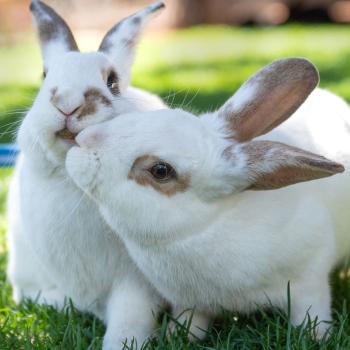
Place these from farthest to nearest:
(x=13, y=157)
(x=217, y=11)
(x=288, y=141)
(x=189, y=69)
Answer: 1. (x=217, y=11)
2. (x=189, y=69)
3. (x=13, y=157)
4. (x=288, y=141)

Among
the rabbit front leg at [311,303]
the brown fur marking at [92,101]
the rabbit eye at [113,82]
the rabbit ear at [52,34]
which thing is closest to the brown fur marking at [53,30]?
the rabbit ear at [52,34]

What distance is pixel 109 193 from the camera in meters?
2.84

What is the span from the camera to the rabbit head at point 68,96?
9.72 ft

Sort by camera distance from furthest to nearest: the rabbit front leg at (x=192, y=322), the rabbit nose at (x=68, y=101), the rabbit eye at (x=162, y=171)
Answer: the rabbit front leg at (x=192, y=322) → the rabbit nose at (x=68, y=101) → the rabbit eye at (x=162, y=171)

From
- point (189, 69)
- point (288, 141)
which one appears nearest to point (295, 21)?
point (189, 69)

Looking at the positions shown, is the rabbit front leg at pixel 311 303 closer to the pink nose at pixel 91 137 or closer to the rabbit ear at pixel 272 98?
the rabbit ear at pixel 272 98

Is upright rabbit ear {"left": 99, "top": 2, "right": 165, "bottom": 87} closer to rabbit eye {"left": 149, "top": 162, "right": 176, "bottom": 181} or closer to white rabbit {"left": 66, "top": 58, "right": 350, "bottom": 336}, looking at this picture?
white rabbit {"left": 66, "top": 58, "right": 350, "bottom": 336}

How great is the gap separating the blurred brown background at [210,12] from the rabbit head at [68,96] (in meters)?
9.08

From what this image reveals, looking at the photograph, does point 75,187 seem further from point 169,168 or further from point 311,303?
point 311,303

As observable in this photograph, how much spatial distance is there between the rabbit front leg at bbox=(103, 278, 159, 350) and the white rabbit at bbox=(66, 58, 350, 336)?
0.17 meters

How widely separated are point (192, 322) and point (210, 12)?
11092mm

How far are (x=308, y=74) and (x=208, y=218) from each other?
2.08ft

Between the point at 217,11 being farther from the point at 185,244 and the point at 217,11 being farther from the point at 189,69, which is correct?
the point at 185,244

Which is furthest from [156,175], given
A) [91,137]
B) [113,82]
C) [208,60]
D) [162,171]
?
[208,60]
